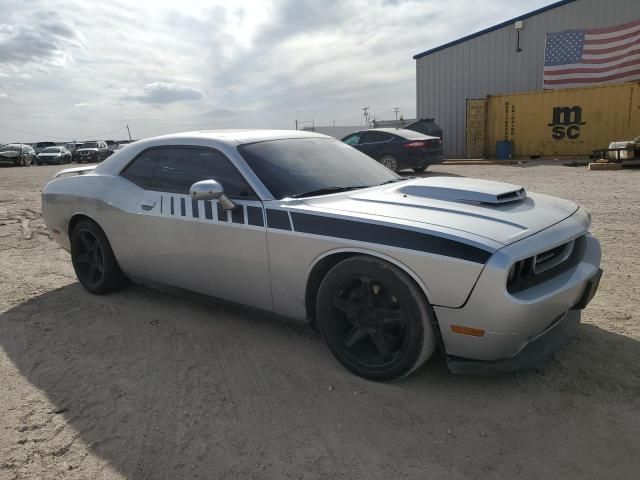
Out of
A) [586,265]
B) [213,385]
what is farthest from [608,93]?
[213,385]

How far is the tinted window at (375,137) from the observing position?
13.2 meters

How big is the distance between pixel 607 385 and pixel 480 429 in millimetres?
834

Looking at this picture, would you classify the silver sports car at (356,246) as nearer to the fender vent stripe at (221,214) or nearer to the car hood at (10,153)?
the fender vent stripe at (221,214)

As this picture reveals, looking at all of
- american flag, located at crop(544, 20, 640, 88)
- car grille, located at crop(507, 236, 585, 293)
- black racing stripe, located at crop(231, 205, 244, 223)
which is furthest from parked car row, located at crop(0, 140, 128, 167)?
car grille, located at crop(507, 236, 585, 293)

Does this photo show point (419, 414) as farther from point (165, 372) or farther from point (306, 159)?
point (306, 159)

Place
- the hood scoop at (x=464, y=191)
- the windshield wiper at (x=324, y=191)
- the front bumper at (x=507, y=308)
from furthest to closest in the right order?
the windshield wiper at (x=324, y=191)
the hood scoop at (x=464, y=191)
the front bumper at (x=507, y=308)

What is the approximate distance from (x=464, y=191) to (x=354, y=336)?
3.55 feet

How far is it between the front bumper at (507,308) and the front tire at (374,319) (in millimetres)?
134

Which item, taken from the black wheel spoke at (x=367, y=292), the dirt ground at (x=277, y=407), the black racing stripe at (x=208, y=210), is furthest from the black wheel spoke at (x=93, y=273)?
the black wheel spoke at (x=367, y=292)

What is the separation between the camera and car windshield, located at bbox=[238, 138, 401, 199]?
3175 millimetres

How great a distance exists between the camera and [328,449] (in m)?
2.24

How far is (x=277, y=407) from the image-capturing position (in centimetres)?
259

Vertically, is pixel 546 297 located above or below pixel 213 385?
above

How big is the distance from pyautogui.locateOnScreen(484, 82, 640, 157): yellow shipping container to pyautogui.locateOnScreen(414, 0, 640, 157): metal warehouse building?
1900mm
